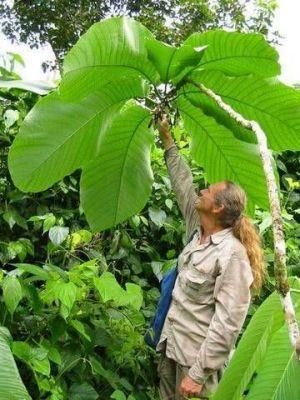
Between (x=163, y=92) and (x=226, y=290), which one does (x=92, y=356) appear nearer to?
(x=226, y=290)

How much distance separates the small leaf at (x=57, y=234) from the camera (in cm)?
223

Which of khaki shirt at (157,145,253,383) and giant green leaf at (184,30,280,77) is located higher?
giant green leaf at (184,30,280,77)

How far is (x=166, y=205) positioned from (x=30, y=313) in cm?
94

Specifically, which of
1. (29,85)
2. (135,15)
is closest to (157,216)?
(29,85)

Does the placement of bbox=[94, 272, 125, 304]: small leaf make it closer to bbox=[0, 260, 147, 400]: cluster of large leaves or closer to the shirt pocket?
bbox=[0, 260, 147, 400]: cluster of large leaves

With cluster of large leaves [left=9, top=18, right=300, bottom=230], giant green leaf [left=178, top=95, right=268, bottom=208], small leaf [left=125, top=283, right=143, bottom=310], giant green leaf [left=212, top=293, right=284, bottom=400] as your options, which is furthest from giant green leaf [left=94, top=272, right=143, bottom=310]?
giant green leaf [left=212, top=293, right=284, bottom=400]

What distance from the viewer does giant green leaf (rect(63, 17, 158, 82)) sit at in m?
0.96

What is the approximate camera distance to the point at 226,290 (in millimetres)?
2039

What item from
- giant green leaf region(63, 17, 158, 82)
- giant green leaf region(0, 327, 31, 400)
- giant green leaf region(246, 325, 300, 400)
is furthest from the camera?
giant green leaf region(63, 17, 158, 82)

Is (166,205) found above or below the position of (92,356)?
above

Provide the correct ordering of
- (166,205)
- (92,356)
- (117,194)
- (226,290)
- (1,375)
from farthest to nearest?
(166,205) < (92,356) < (226,290) < (117,194) < (1,375)

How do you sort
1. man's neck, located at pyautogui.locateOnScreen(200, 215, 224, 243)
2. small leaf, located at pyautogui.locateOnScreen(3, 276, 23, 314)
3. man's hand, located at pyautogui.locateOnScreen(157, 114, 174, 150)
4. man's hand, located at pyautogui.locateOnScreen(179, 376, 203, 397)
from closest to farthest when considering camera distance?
1. man's hand, located at pyautogui.locateOnScreen(157, 114, 174, 150)
2. small leaf, located at pyautogui.locateOnScreen(3, 276, 23, 314)
3. man's hand, located at pyautogui.locateOnScreen(179, 376, 203, 397)
4. man's neck, located at pyautogui.locateOnScreen(200, 215, 224, 243)

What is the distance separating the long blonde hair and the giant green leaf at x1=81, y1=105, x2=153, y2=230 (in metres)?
0.82

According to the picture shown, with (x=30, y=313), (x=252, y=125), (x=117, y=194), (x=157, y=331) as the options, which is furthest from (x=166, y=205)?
(x=252, y=125)
